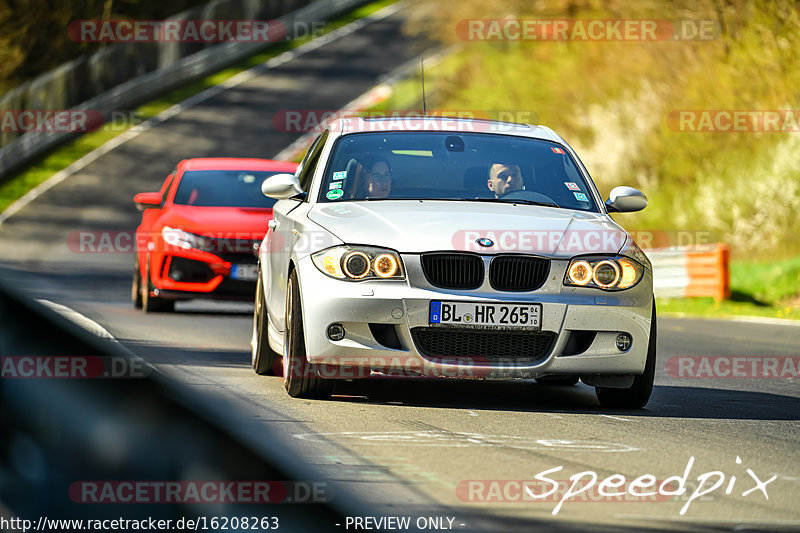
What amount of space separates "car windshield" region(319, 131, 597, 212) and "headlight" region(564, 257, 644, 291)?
87 centimetres

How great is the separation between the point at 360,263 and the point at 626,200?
206cm

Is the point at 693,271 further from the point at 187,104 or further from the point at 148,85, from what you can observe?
the point at 148,85

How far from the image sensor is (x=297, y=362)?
819 cm

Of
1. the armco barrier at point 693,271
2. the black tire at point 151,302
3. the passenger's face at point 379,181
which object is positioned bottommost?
the armco barrier at point 693,271

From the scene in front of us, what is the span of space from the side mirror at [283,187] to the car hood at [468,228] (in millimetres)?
554

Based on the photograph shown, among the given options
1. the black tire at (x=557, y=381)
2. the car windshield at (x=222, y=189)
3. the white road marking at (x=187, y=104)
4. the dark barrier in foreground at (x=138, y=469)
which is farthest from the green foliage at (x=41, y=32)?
the dark barrier in foreground at (x=138, y=469)

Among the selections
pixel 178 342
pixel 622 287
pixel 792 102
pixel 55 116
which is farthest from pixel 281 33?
pixel 622 287

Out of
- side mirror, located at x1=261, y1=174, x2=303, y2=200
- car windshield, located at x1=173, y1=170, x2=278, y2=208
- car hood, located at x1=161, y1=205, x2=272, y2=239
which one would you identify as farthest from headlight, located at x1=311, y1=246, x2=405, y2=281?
car windshield, located at x1=173, y1=170, x2=278, y2=208

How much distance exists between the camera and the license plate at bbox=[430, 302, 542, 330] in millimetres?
7723

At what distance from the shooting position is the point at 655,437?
7270mm

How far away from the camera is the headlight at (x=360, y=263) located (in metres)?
7.79

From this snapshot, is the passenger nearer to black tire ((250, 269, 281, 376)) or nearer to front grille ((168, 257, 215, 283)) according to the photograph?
black tire ((250, 269, 281, 376))

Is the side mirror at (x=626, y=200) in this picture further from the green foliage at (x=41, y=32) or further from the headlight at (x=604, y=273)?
the green foliage at (x=41, y=32)

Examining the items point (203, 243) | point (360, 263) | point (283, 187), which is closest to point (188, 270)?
point (203, 243)
